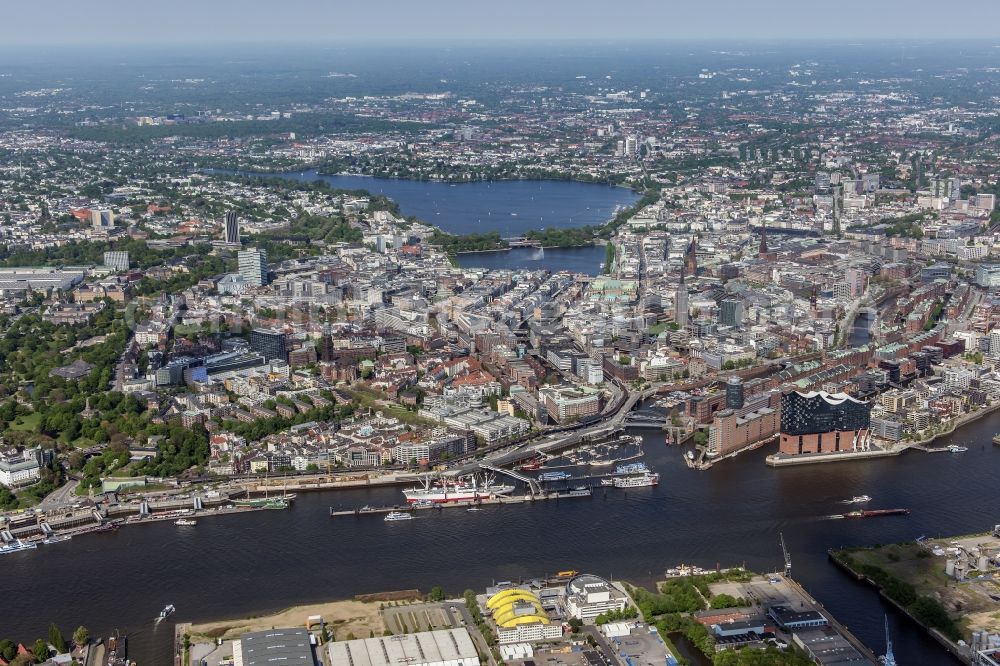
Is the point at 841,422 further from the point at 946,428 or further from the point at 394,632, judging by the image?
the point at 394,632

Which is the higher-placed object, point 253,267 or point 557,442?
point 253,267

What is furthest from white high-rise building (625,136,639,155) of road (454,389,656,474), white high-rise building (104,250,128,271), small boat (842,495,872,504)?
small boat (842,495,872,504)

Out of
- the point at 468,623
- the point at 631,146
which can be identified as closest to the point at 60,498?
the point at 468,623

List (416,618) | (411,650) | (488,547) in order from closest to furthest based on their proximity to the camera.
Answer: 1. (411,650)
2. (416,618)
3. (488,547)

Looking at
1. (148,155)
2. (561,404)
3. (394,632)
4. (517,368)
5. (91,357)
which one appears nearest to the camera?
(394,632)

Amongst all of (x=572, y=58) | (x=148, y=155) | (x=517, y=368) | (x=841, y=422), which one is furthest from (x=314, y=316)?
A: (x=572, y=58)

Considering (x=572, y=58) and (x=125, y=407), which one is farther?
(x=572, y=58)

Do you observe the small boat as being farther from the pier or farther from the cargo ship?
the pier

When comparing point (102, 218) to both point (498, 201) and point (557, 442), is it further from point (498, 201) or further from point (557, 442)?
point (557, 442)
